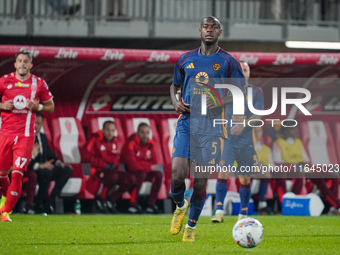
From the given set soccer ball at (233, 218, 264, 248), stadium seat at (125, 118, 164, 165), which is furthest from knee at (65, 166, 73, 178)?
soccer ball at (233, 218, 264, 248)

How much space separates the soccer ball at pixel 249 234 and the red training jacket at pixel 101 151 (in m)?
6.28

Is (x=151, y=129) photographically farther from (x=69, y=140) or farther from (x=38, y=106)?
(x=38, y=106)

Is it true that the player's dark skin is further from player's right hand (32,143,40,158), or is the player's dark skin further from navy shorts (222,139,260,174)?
player's right hand (32,143,40,158)

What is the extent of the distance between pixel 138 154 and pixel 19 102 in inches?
136

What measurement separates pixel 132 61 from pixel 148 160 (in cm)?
173

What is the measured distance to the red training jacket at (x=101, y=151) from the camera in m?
12.1

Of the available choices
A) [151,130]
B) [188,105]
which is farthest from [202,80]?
[151,130]

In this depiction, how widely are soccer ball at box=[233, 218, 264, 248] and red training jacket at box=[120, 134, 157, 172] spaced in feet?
20.9

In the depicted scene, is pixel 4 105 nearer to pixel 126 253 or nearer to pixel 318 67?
pixel 126 253

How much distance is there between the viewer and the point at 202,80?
702cm

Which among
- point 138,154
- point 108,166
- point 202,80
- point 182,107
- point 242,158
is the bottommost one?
point 108,166

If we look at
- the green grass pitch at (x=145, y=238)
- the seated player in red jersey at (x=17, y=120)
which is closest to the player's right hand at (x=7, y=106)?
the seated player in red jersey at (x=17, y=120)

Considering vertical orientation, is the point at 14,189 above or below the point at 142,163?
above

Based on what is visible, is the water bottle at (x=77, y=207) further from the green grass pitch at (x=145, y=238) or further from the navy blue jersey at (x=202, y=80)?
the navy blue jersey at (x=202, y=80)
